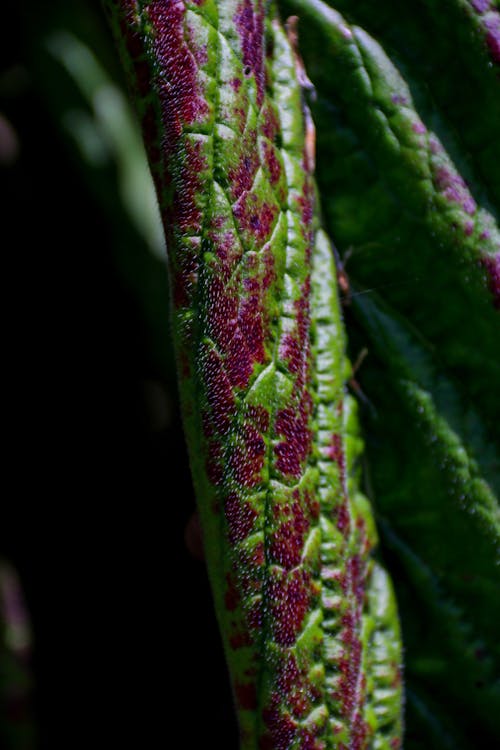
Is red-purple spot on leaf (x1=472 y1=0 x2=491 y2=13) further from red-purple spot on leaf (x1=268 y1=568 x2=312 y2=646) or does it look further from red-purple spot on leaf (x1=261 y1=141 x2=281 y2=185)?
red-purple spot on leaf (x1=268 y1=568 x2=312 y2=646)

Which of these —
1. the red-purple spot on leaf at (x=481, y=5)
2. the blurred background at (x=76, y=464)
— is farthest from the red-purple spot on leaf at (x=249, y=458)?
the blurred background at (x=76, y=464)

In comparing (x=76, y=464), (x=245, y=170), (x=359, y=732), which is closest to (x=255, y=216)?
(x=245, y=170)

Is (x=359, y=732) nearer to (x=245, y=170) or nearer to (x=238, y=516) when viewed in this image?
(x=238, y=516)

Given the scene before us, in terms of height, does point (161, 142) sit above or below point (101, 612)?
above

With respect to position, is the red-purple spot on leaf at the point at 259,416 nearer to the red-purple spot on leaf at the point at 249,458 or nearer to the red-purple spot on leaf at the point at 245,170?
the red-purple spot on leaf at the point at 249,458

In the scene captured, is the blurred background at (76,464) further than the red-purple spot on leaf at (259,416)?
Yes

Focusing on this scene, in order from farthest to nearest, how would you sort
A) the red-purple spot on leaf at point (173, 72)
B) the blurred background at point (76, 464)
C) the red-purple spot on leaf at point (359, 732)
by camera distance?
1. the blurred background at point (76, 464)
2. the red-purple spot on leaf at point (359, 732)
3. the red-purple spot on leaf at point (173, 72)

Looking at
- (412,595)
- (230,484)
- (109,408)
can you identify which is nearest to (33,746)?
(109,408)

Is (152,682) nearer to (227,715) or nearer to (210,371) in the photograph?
(227,715)
